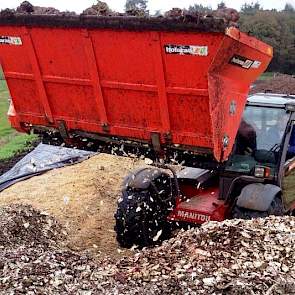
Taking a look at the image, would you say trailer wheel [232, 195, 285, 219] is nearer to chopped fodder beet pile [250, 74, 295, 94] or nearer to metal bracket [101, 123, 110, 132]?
metal bracket [101, 123, 110, 132]

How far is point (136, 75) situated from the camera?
18.1 ft

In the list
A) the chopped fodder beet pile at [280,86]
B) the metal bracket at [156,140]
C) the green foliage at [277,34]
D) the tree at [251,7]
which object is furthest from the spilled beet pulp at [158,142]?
the tree at [251,7]

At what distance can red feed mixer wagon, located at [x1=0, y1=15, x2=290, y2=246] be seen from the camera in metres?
5.19

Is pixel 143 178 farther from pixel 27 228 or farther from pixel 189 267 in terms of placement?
pixel 189 267

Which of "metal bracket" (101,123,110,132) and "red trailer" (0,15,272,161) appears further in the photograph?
"metal bracket" (101,123,110,132)

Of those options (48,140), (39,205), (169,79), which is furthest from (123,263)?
(39,205)

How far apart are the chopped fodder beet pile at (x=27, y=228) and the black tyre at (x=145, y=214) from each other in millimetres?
813

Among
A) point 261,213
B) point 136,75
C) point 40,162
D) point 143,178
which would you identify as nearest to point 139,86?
point 136,75

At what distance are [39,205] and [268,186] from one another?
11.2 feet

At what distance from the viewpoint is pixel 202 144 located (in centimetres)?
548

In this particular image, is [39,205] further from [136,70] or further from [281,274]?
[281,274]

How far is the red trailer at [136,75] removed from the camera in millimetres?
5164

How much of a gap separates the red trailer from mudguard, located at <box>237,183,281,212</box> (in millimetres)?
546

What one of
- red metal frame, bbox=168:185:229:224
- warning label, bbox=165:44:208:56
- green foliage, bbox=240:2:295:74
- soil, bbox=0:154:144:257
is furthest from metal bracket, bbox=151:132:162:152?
green foliage, bbox=240:2:295:74
